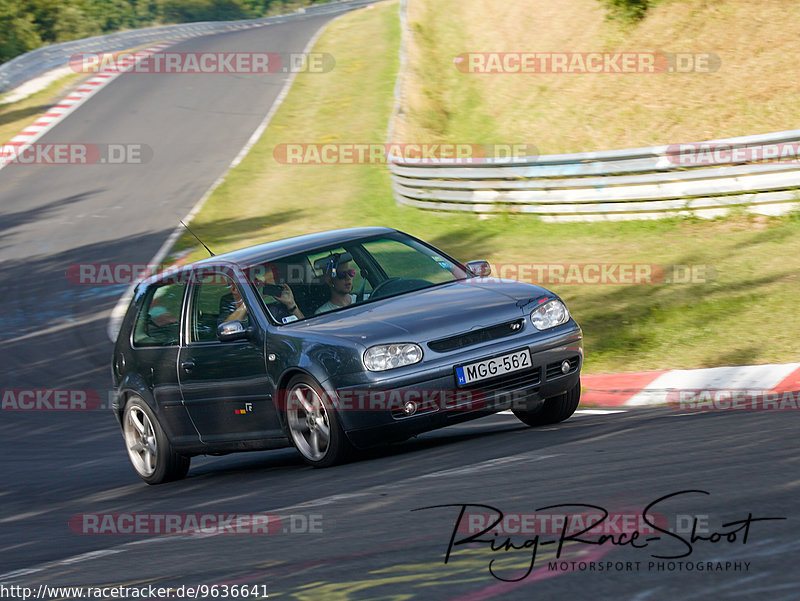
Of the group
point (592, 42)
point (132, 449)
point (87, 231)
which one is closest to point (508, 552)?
point (132, 449)

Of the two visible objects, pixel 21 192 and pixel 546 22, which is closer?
pixel 21 192

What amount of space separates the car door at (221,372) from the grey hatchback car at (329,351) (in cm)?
1

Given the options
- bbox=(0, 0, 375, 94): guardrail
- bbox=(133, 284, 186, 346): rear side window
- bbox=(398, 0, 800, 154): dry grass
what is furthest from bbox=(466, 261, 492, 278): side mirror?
bbox=(0, 0, 375, 94): guardrail

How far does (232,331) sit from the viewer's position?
25.0 ft

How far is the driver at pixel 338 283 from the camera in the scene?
7875 mm

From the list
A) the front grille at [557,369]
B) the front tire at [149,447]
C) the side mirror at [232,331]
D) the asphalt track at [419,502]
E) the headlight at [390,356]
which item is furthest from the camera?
the front tire at [149,447]

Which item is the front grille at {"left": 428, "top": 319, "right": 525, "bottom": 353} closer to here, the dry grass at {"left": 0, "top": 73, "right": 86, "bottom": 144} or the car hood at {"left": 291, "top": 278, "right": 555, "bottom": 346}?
the car hood at {"left": 291, "top": 278, "right": 555, "bottom": 346}

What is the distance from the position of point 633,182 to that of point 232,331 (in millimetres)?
8636

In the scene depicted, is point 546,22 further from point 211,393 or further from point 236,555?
point 236,555

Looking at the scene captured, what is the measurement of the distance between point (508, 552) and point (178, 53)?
39959 millimetres

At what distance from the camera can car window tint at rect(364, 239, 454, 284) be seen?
8117mm

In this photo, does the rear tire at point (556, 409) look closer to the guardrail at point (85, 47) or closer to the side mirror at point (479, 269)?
the side mirror at point (479, 269)

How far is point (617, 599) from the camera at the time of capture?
148 inches

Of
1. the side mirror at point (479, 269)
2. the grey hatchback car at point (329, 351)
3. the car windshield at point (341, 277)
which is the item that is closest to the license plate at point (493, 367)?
the grey hatchback car at point (329, 351)
